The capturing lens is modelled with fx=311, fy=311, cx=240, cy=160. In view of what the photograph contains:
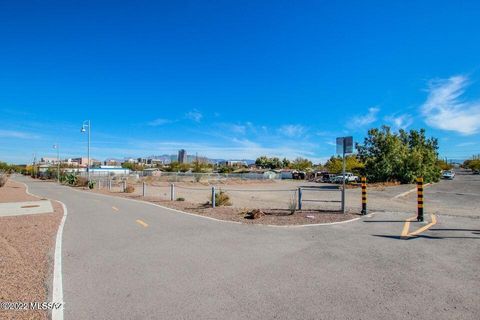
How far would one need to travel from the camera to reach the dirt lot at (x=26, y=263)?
4.31 meters

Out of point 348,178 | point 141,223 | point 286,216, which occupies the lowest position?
point 141,223

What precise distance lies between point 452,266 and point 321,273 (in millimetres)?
2513

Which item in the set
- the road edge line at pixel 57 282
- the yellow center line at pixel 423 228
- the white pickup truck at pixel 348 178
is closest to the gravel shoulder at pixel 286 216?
the yellow center line at pixel 423 228

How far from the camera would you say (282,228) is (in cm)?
945

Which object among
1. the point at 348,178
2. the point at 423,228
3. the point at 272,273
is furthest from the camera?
the point at 348,178

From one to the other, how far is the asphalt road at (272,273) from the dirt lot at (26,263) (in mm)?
347

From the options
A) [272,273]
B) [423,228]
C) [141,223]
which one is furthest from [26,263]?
[423,228]

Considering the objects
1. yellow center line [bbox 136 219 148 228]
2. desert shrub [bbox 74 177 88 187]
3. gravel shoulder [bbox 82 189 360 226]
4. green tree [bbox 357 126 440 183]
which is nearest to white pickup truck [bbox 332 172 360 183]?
green tree [bbox 357 126 440 183]

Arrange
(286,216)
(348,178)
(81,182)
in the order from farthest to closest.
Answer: (348,178) → (81,182) → (286,216)

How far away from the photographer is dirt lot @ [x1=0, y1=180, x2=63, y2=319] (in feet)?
14.2

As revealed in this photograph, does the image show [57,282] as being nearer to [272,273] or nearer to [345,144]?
[272,273]

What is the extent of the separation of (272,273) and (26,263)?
467cm

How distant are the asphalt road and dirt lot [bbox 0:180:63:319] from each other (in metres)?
0.35

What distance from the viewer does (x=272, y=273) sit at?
5371 mm
